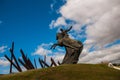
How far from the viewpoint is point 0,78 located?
88.3 feet

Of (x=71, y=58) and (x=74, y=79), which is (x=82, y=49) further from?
(x=74, y=79)

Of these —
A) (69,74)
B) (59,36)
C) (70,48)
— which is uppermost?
(59,36)

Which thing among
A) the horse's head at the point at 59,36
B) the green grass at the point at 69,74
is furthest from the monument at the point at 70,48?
the green grass at the point at 69,74

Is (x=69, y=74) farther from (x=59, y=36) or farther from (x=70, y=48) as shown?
(x=59, y=36)

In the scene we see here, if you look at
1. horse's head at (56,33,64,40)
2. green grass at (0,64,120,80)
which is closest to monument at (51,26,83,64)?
horse's head at (56,33,64,40)

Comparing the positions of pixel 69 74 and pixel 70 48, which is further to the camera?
pixel 70 48

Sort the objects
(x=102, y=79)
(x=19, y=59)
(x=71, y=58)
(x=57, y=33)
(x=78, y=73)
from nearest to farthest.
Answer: (x=102, y=79), (x=78, y=73), (x=19, y=59), (x=71, y=58), (x=57, y=33)

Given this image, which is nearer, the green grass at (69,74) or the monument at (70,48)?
the green grass at (69,74)

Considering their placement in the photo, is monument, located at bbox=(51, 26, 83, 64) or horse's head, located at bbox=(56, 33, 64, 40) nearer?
monument, located at bbox=(51, 26, 83, 64)

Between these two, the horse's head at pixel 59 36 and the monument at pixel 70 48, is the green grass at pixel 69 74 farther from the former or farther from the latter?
the horse's head at pixel 59 36

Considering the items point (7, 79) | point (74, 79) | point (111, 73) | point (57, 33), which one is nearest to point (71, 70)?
point (74, 79)

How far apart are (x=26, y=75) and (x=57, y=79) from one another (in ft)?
13.8

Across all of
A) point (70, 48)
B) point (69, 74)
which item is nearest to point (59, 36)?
point (70, 48)

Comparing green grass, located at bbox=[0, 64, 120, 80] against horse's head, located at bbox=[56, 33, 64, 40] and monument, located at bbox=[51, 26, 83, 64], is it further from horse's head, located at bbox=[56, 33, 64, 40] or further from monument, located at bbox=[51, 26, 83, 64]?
horse's head, located at bbox=[56, 33, 64, 40]
